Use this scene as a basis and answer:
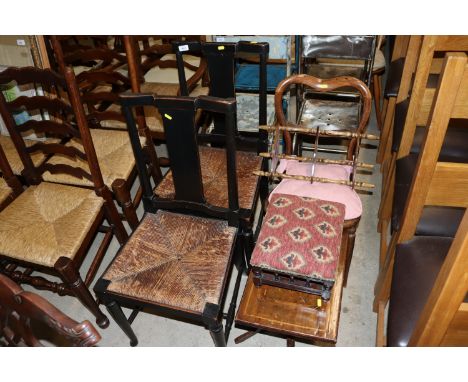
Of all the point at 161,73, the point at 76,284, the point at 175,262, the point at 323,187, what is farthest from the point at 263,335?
the point at 161,73

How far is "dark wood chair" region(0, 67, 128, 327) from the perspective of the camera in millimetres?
1506

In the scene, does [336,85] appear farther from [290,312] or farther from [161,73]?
[161,73]

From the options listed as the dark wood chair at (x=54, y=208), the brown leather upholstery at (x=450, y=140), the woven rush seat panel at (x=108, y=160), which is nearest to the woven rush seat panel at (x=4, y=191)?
the dark wood chair at (x=54, y=208)

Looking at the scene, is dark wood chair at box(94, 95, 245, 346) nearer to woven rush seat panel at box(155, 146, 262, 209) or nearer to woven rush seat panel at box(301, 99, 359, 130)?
woven rush seat panel at box(155, 146, 262, 209)

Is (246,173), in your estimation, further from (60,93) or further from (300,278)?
(60,93)

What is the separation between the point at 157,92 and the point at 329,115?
1.06 metres

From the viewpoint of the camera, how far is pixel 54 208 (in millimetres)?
1704

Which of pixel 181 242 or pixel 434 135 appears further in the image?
pixel 181 242

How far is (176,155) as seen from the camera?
1.32 m

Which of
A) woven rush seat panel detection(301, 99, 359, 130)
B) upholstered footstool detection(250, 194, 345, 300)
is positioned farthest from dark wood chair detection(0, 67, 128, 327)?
woven rush seat panel detection(301, 99, 359, 130)

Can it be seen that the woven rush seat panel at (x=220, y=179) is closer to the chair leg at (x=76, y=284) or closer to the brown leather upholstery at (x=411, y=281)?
the chair leg at (x=76, y=284)

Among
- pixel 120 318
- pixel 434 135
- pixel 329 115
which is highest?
pixel 434 135

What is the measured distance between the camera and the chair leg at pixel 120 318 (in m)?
1.41

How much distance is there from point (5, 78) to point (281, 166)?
1177 mm
